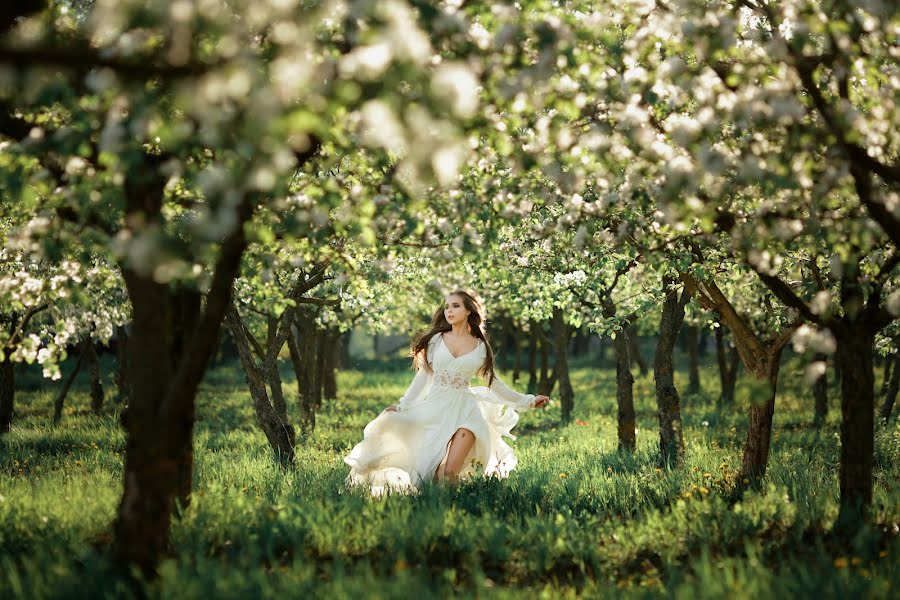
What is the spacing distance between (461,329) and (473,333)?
0.17 metres

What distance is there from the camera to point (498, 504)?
24.8 ft

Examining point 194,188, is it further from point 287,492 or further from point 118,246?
point 287,492

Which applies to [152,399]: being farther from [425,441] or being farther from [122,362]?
[122,362]

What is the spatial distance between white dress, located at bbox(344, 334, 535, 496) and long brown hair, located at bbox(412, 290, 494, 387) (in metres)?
0.08

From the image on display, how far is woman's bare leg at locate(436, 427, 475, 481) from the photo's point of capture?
30.2 ft

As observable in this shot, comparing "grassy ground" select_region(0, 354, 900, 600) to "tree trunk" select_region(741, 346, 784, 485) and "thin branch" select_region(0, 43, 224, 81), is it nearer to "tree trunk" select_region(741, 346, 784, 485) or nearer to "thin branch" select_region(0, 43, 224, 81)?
"tree trunk" select_region(741, 346, 784, 485)

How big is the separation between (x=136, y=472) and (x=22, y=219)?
2.63 meters

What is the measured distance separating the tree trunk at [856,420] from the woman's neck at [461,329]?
4.80m

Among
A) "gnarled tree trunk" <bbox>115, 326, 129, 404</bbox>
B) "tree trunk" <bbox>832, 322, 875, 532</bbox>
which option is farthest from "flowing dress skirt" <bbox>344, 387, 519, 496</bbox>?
"gnarled tree trunk" <bbox>115, 326, 129, 404</bbox>

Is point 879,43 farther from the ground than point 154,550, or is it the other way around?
point 879,43

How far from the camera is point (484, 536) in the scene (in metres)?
5.99

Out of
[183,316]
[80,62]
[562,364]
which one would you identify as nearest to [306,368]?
[562,364]

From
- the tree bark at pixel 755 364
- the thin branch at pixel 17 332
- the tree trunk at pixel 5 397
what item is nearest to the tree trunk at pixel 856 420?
the tree bark at pixel 755 364

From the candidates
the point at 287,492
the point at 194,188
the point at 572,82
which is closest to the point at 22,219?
the point at 194,188
